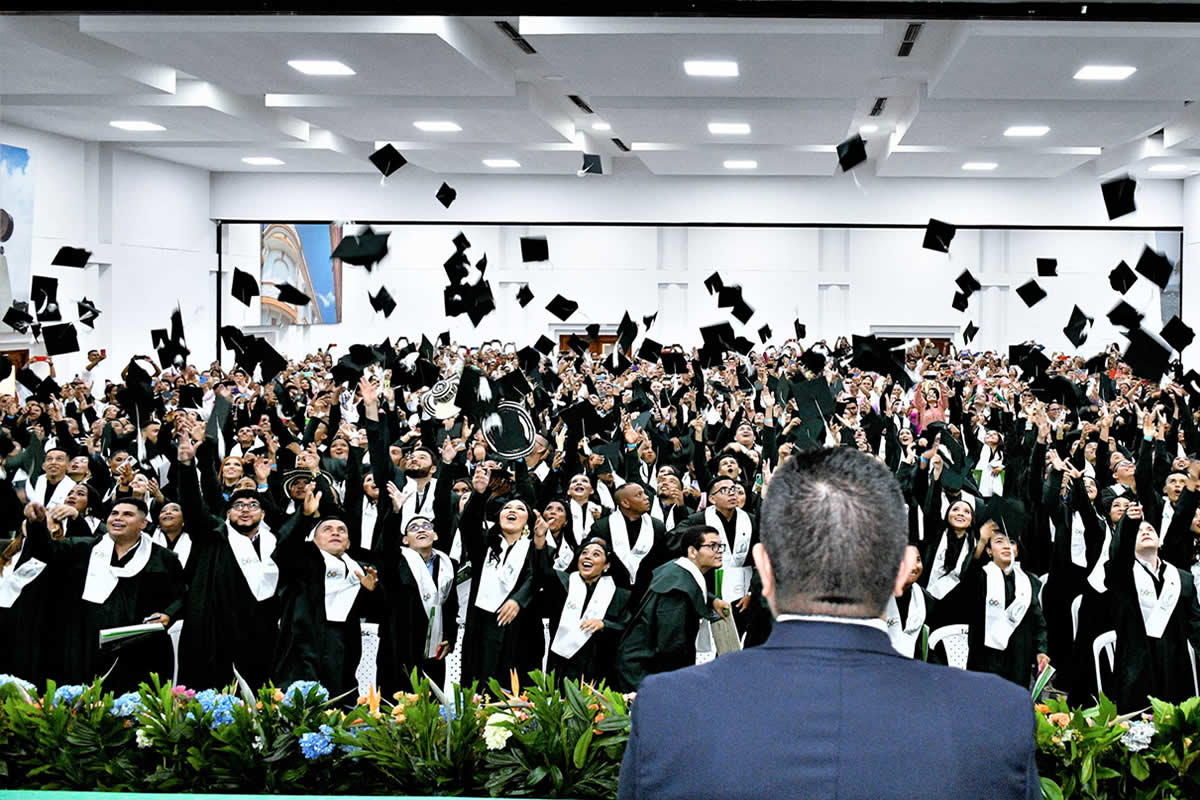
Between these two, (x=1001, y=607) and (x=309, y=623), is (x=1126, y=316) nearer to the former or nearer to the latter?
(x=1001, y=607)

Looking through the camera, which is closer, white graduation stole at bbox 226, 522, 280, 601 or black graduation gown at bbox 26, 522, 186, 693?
black graduation gown at bbox 26, 522, 186, 693

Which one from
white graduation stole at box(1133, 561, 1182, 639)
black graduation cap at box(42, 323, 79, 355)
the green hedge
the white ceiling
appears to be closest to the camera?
the green hedge

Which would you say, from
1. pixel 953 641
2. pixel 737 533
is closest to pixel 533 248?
pixel 737 533

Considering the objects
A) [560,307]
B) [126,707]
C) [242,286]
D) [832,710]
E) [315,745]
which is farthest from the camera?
[560,307]

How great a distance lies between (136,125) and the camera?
59.1 ft

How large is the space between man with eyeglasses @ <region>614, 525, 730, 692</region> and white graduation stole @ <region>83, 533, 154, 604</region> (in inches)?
106

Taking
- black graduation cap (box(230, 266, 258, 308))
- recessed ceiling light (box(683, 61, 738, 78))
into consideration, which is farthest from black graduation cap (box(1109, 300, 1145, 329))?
black graduation cap (box(230, 266, 258, 308))

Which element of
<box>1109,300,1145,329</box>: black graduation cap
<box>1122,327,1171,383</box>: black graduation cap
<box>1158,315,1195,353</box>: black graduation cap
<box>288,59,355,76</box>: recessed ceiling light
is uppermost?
<box>288,59,355,76</box>: recessed ceiling light

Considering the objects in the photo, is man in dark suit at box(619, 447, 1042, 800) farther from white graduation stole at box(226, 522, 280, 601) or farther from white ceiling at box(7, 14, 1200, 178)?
white ceiling at box(7, 14, 1200, 178)

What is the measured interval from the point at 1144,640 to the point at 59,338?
10.6m

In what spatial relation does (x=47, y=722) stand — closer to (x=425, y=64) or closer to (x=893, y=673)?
(x=893, y=673)

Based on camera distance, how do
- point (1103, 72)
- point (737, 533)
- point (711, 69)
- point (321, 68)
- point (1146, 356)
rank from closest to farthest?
1. point (737, 533)
2. point (1146, 356)
3. point (1103, 72)
4. point (711, 69)
5. point (321, 68)

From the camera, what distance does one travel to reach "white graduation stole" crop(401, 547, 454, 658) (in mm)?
6691

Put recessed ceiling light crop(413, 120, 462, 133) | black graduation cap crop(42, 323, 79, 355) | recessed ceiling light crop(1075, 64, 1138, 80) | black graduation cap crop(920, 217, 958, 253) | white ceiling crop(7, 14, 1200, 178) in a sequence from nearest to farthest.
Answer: white ceiling crop(7, 14, 1200, 178) < black graduation cap crop(42, 323, 79, 355) < recessed ceiling light crop(1075, 64, 1138, 80) < black graduation cap crop(920, 217, 958, 253) < recessed ceiling light crop(413, 120, 462, 133)
